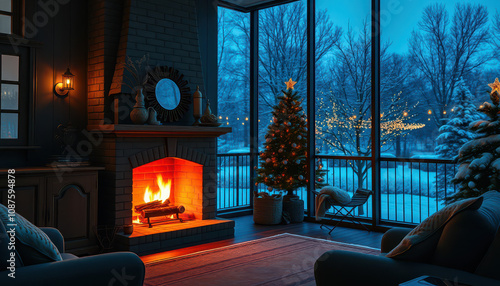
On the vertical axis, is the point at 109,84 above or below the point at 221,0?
below

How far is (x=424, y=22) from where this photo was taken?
19.6ft

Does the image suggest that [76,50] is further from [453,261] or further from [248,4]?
[453,261]

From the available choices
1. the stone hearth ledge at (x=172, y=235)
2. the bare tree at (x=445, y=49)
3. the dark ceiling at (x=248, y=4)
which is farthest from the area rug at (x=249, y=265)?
the dark ceiling at (x=248, y=4)

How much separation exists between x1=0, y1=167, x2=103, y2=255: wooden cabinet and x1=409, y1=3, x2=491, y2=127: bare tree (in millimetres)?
4209

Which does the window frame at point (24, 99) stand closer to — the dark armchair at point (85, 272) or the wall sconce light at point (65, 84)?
the wall sconce light at point (65, 84)

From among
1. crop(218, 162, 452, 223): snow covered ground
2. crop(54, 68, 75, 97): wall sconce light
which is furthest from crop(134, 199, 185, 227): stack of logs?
crop(218, 162, 452, 223): snow covered ground

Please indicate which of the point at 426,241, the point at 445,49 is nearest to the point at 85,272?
the point at 426,241

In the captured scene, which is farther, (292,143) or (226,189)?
(226,189)

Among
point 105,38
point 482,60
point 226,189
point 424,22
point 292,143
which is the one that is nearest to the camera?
point 105,38

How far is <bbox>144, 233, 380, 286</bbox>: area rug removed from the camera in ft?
13.1

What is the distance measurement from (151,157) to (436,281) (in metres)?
4.05

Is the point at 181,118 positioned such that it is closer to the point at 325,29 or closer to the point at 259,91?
the point at 259,91

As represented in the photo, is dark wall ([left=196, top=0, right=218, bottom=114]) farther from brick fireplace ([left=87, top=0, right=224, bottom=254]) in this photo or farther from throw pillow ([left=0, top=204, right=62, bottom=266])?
throw pillow ([left=0, top=204, right=62, bottom=266])

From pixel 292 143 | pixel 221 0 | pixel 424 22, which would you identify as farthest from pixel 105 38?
pixel 424 22
